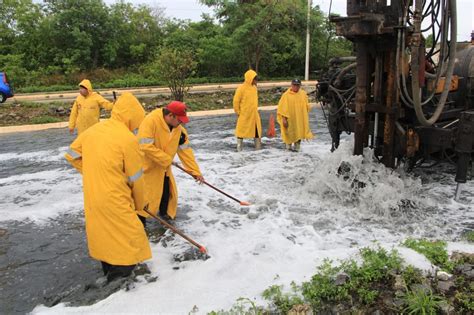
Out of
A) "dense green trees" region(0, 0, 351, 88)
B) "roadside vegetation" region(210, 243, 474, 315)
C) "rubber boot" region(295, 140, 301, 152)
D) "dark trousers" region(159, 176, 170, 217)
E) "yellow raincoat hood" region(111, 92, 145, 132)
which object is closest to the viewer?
"roadside vegetation" region(210, 243, 474, 315)

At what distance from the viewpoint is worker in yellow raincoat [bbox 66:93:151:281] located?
3.52m

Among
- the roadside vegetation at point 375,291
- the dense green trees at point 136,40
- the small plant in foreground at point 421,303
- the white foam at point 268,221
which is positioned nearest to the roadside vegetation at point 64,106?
the dense green trees at point 136,40

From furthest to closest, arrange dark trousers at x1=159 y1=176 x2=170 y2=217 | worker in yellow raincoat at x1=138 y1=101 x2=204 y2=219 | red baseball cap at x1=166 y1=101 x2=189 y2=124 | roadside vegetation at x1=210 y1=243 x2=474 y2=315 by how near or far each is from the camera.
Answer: dark trousers at x1=159 y1=176 x2=170 y2=217, worker in yellow raincoat at x1=138 y1=101 x2=204 y2=219, red baseball cap at x1=166 y1=101 x2=189 y2=124, roadside vegetation at x1=210 y1=243 x2=474 y2=315

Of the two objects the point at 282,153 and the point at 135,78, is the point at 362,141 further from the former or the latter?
the point at 135,78

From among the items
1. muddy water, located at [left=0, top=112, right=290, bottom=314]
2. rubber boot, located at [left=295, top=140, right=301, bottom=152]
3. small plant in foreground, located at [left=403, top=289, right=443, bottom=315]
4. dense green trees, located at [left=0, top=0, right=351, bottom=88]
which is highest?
dense green trees, located at [left=0, top=0, right=351, bottom=88]

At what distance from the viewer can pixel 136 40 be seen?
27.0 meters

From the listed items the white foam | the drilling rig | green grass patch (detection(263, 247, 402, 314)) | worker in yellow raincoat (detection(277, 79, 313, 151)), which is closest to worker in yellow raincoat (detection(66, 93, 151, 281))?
the white foam

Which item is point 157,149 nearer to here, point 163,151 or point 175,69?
point 163,151

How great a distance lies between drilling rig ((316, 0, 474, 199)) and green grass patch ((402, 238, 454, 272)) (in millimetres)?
1738

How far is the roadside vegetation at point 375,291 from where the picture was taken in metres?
3.10

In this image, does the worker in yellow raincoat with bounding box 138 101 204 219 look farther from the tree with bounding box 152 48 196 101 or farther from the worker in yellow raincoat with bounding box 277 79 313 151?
the tree with bounding box 152 48 196 101

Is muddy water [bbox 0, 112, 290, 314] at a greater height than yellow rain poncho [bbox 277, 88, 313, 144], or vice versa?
yellow rain poncho [bbox 277, 88, 313, 144]

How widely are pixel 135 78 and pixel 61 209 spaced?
61.1 feet

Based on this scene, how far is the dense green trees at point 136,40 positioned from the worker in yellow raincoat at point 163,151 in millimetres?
16547
